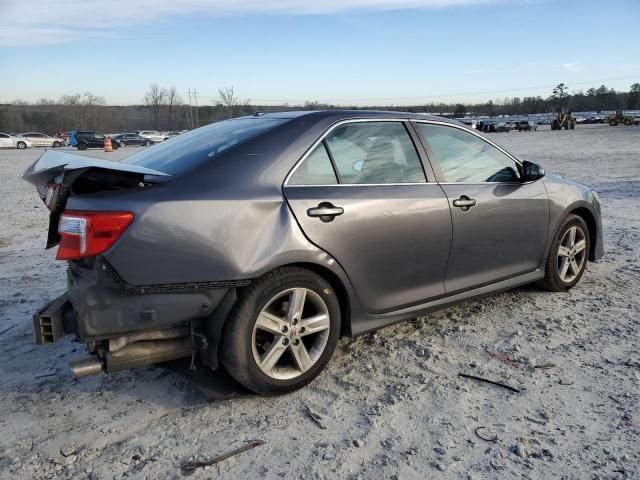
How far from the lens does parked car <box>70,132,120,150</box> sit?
47.0 metres

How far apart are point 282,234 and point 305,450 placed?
1111 mm

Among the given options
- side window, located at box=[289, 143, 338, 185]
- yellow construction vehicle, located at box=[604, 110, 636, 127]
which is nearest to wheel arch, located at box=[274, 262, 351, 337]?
side window, located at box=[289, 143, 338, 185]

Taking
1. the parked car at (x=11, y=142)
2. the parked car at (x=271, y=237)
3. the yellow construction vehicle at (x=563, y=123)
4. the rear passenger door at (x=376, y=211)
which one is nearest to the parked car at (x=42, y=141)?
the parked car at (x=11, y=142)

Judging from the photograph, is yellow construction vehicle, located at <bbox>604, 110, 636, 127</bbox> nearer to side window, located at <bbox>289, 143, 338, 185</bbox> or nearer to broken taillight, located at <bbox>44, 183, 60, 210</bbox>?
side window, located at <bbox>289, 143, 338, 185</bbox>

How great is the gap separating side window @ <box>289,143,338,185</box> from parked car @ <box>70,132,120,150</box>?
1912 inches

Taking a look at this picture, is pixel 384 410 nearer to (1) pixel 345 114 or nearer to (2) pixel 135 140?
(1) pixel 345 114

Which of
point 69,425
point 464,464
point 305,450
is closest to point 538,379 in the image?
point 464,464

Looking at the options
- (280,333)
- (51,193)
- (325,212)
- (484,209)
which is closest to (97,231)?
(51,193)

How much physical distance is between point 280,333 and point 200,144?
130 cm

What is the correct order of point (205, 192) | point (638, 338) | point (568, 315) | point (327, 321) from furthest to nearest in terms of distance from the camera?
1. point (568, 315)
2. point (638, 338)
3. point (327, 321)
4. point (205, 192)

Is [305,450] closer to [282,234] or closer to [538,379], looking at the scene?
[282,234]

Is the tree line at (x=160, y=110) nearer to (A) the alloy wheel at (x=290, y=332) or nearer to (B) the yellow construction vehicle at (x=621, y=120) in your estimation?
(B) the yellow construction vehicle at (x=621, y=120)

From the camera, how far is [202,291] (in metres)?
2.76

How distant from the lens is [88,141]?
4812 centimetres
